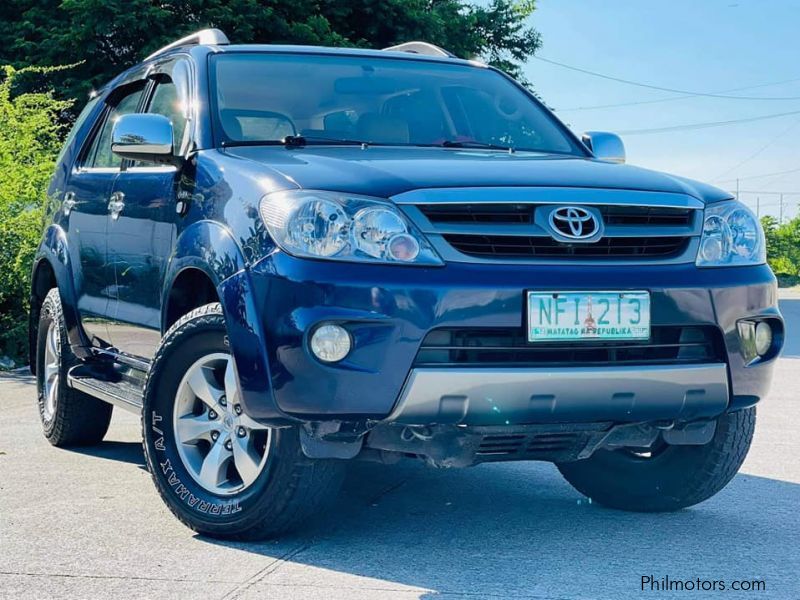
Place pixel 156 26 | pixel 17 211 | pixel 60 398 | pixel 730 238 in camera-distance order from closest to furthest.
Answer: pixel 730 238 → pixel 60 398 → pixel 17 211 → pixel 156 26

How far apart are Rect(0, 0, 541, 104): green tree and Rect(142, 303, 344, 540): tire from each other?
49.7ft

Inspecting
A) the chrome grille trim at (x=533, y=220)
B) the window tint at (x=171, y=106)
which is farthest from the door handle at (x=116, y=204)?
the chrome grille trim at (x=533, y=220)

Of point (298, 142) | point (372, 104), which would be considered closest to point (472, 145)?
point (372, 104)

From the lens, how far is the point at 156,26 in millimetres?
19328

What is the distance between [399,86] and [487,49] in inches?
849

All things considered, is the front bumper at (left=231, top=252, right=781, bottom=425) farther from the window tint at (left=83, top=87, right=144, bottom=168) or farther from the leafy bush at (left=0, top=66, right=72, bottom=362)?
the leafy bush at (left=0, top=66, right=72, bottom=362)

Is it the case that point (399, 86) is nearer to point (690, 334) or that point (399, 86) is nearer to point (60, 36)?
point (690, 334)

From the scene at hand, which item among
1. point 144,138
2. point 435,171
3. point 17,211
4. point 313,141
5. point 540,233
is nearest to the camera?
point 540,233

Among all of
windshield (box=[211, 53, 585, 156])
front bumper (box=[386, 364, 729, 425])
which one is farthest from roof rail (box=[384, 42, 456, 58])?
front bumper (box=[386, 364, 729, 425])

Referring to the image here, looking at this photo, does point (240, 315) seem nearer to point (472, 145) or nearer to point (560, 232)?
point (560, 232)

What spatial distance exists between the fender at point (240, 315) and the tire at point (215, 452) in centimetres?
13

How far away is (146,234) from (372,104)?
3.51ft

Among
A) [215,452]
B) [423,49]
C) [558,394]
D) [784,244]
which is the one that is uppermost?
[423,49]

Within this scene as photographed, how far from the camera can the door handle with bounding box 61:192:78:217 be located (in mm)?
6055
